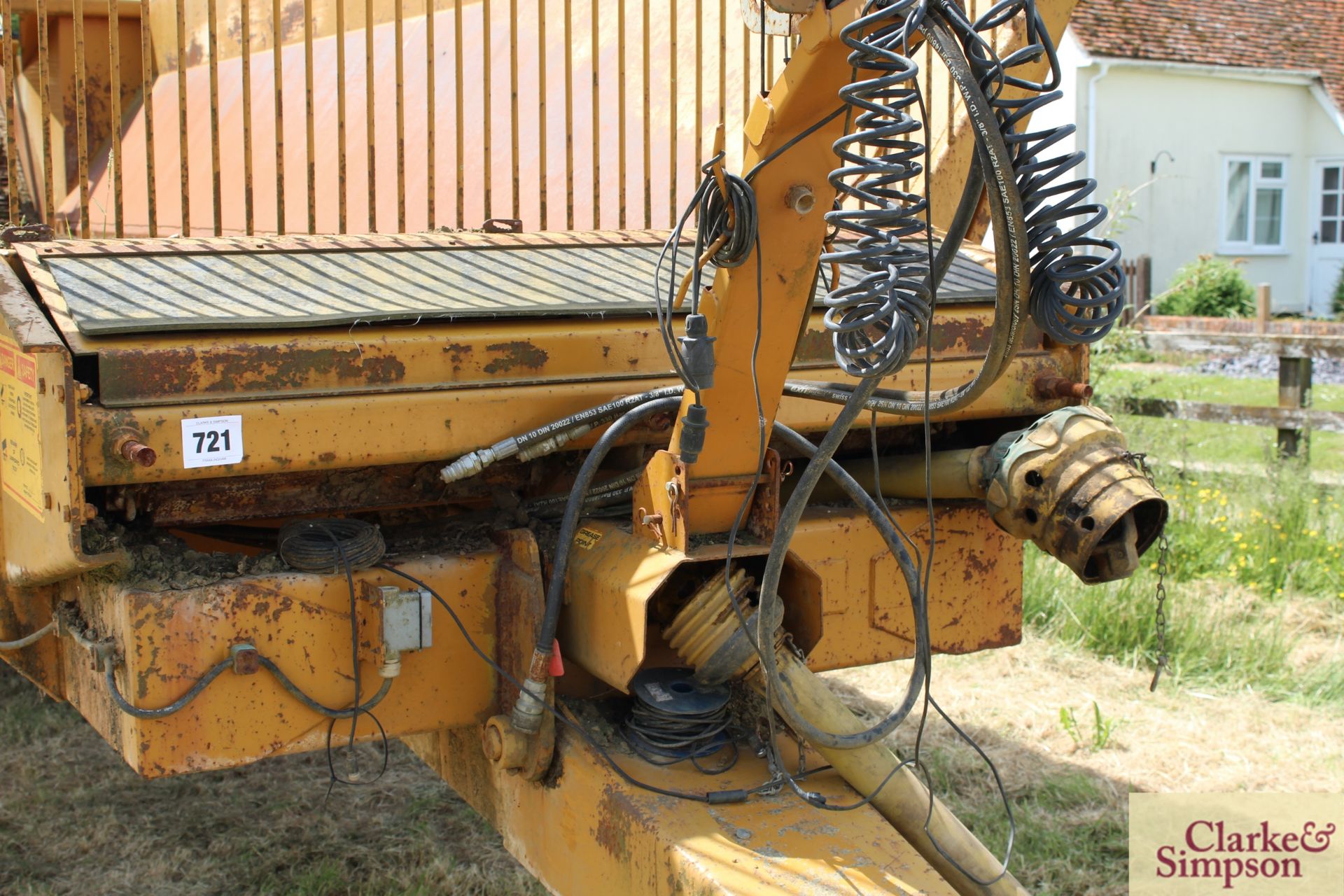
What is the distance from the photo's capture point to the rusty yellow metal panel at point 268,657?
2369mm

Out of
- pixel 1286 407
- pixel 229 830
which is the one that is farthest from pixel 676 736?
pixel 1286 407

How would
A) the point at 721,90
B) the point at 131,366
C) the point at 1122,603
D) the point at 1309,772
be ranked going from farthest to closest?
the point at 1122,603
the point at 1309,772
the point at 721,90
the point at 131,366

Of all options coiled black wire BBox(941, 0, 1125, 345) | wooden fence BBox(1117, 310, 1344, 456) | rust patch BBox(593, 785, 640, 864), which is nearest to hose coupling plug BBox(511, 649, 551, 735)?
rust patch BBox(593, 785, 640, 864)

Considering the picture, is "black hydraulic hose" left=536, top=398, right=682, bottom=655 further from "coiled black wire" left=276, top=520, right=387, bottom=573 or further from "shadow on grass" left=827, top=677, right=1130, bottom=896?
"shadow on grass" left=827, top=677, right=1130, bottom=896

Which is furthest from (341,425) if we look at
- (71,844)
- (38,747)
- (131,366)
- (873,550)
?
(38,747)

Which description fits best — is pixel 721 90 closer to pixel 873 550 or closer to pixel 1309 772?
pixel 873 550

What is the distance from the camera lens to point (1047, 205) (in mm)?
1861

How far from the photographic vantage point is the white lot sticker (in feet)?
7.61

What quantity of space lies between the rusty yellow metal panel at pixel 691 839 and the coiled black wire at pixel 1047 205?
87 centimetres

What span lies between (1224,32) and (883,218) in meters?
19.7

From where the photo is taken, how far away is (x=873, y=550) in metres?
2.99

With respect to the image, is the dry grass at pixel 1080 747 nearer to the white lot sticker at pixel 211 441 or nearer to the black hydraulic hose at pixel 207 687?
the black hydraulic hose at pixel 207 687

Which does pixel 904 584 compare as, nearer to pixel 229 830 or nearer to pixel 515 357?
pixel 515 357

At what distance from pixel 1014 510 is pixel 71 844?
8.15 feet
